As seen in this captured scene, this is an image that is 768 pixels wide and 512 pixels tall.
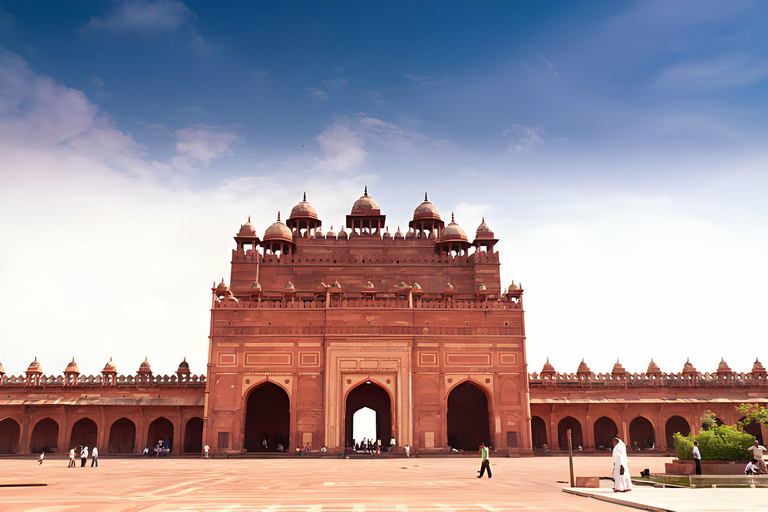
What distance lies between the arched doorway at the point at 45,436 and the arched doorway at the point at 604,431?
29.7 metres

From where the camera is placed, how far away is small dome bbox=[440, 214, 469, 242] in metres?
40.2

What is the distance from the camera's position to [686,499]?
11.1 m

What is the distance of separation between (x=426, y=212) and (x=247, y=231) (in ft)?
35.7

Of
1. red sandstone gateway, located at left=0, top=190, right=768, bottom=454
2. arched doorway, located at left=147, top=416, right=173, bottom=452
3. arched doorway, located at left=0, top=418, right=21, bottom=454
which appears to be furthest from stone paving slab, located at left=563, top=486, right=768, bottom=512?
arched doorway, located at left=0, top=418, right=21, bottom=454

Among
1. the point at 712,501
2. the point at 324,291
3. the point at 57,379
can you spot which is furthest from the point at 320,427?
the point at 712,501

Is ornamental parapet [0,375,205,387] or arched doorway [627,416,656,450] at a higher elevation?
ornamental parapet [0,375,205,387]

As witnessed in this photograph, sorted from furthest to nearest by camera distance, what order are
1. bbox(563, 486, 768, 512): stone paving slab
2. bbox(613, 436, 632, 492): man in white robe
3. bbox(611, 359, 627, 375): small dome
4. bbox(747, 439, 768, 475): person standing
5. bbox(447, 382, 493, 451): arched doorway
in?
bbox(611, 359, 627, 375): small dome → bbox(447, 382, 493, 451): arched doorway → bbox(747, 439, 768, 475): person standing → bbox(613, 436, 632, 492): man in white robe → bbox(563, 486, 768, 512): stone paving slab

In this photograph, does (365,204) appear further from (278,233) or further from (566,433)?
(566,433)

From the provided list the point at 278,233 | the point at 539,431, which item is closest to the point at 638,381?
the point at 539,431

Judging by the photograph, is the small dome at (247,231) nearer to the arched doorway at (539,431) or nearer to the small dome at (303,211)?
the small dome at (303,211)

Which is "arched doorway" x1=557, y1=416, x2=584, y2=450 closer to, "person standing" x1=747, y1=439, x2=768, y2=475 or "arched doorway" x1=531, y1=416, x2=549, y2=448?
"arched doorway" x1=531, y1=416, x2=549, y2=448

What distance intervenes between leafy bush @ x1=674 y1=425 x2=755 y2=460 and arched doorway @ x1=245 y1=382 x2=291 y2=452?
22.2 meters

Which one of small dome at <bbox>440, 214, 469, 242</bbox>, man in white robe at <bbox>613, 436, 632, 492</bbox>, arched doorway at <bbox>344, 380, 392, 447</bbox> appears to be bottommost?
man in white robe at <bbox>613, 436, 632, 492</bbox>

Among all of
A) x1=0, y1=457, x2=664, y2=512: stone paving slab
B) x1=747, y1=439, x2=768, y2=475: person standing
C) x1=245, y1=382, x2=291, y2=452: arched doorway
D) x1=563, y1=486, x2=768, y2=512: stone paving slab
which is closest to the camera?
x1=563, y1=486, x2=768, y2=512: stone paving slab
